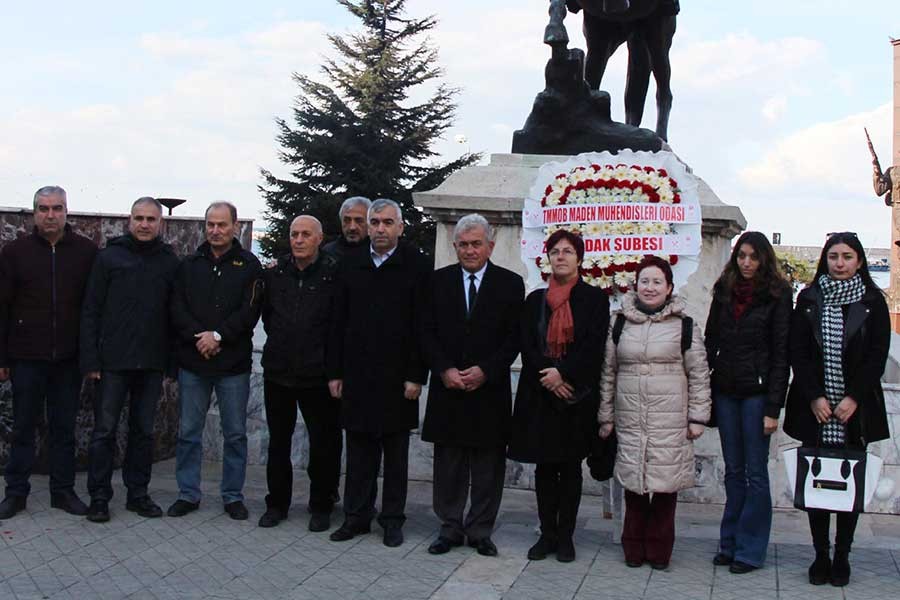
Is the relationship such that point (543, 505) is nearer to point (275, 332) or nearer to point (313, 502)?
point (313, 502)

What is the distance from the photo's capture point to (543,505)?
5.20m

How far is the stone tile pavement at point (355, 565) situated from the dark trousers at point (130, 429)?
8.2 inches

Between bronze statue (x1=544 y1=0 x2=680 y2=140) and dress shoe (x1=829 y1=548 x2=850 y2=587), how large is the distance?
4487 mm

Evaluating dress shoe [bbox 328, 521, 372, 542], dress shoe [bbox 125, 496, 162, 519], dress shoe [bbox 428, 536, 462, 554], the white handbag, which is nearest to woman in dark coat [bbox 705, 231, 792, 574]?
the white handbag

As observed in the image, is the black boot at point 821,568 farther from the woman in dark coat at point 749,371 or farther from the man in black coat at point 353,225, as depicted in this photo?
the man in black coat at point 353,225

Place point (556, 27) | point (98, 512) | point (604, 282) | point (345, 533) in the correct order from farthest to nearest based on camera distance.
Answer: point (556, 27)
point (604, 282)
point (98, 512)
point (345, 533)

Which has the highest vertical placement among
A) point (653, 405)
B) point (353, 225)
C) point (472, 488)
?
point (353, 225)

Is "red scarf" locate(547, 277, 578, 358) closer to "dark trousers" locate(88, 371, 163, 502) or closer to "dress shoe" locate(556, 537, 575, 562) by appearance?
"dress shoe" locate(556, 537, 575, 562)

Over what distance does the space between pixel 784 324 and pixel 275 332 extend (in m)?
2.69

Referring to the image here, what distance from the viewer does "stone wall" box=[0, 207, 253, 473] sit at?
688 centimetres

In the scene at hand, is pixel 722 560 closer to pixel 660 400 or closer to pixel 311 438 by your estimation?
pixel 660 400

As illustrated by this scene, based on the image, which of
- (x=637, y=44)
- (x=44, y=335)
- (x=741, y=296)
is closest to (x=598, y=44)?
(x=637, y=44)

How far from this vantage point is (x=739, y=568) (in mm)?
4965

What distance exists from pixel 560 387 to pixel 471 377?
0.45 m
